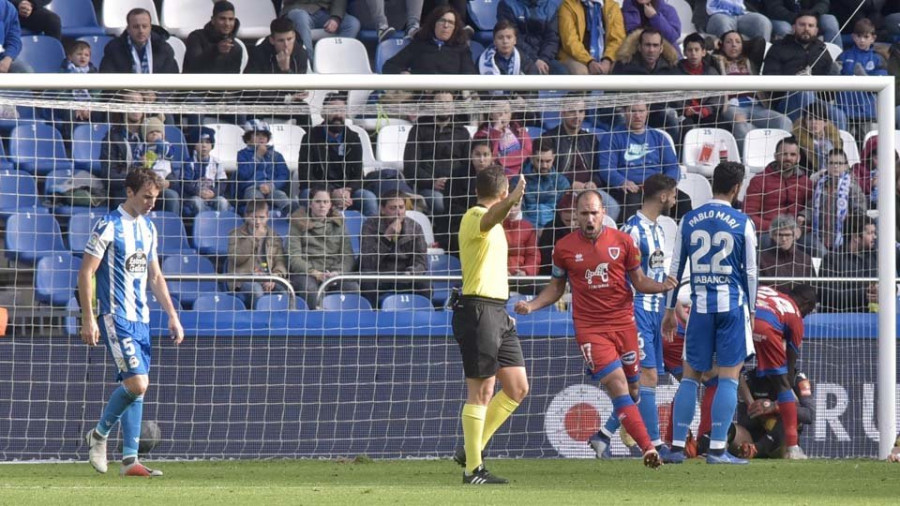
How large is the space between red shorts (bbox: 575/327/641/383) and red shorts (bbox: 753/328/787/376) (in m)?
1.33

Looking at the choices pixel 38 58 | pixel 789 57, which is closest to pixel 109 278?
pixel 38 58

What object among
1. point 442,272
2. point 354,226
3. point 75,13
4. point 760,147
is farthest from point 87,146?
point 760,147

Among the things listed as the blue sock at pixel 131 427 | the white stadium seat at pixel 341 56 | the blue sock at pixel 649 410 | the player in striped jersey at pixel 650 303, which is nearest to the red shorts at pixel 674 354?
the player in striped jersey at pixel 650 303

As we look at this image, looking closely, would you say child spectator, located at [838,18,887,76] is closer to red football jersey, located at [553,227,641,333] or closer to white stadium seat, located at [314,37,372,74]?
white stadium seat, located at [314,37,372,74]

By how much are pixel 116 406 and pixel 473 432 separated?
95.5 inches

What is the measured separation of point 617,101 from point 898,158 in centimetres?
319

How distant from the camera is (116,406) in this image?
330 inches

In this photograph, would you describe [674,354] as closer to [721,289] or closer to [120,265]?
[721,289]

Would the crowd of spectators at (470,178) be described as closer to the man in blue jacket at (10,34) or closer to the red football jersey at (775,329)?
the red football jersey at (775,329)

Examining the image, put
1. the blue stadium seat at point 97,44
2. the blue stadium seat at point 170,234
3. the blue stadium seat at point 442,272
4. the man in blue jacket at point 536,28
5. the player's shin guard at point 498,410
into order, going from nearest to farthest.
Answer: the player's shin guard at point 498,410, the blue stadium seat at point 442,272, the blue stadium seat at point 170,234, the blue stadium seat at point 97,44, the man in blue jacket at point 536,28

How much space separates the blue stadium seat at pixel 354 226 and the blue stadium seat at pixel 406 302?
0.52 m

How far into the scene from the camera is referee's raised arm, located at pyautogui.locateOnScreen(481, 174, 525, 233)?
6.70 m

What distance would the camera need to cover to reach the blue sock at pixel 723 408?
343 inches

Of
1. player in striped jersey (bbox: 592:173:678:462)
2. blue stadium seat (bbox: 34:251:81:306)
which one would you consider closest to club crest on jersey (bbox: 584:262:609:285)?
player in striped jersey (bbox: 592:173:678:462)
